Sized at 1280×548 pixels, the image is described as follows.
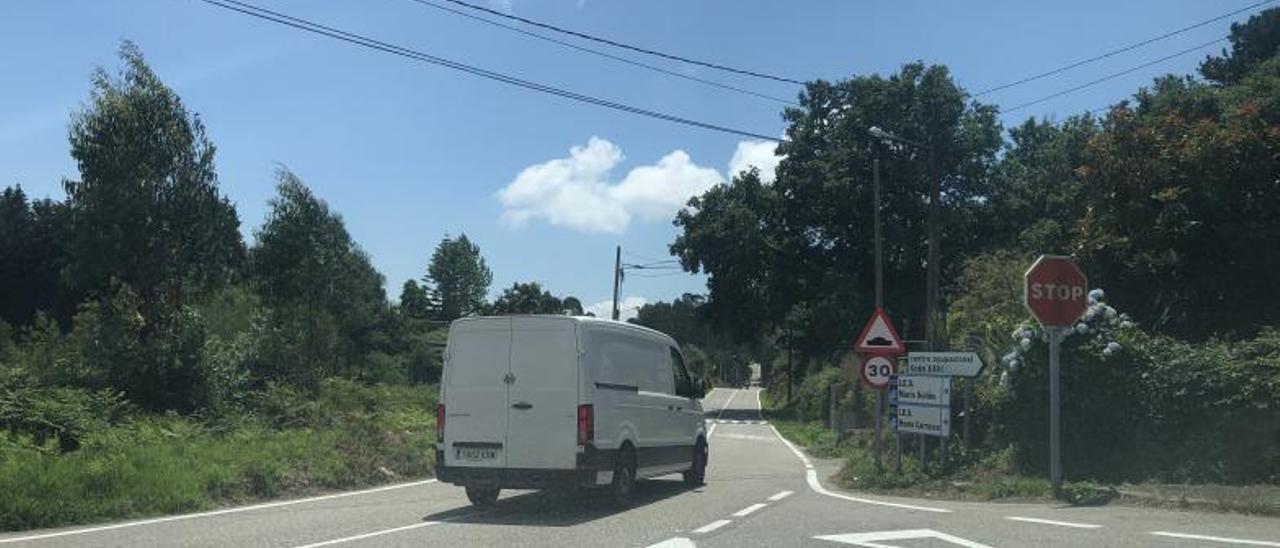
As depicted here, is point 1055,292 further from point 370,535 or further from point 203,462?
point 203,462

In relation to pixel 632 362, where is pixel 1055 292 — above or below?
above

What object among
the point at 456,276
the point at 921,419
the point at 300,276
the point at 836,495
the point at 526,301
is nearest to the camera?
the point at 836,495

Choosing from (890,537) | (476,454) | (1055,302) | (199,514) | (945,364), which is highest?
(1055,302)

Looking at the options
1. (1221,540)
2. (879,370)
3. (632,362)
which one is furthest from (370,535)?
(879,370)

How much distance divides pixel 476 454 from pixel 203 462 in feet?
15.7

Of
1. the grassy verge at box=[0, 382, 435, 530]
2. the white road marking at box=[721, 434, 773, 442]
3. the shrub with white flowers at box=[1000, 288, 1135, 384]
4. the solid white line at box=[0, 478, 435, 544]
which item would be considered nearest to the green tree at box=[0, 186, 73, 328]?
the white road marking at box=[721, 434, 773, 442]

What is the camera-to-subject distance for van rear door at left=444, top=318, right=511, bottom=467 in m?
12.3

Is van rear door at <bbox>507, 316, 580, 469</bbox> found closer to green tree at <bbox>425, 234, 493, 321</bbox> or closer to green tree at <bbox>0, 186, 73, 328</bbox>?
green tree at <bbox>0, 186, 73, 328</bbox>

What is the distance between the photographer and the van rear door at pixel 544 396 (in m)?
12.0

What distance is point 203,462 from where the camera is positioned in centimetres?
1438

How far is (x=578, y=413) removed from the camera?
39.3ft

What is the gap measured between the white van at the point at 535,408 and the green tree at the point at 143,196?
43.6 feet

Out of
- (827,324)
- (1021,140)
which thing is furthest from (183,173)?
(1021,140)

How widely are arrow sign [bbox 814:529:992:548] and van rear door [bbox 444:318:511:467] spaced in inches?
173
